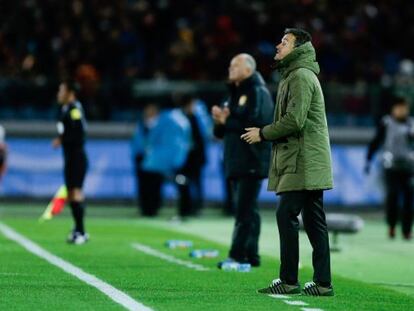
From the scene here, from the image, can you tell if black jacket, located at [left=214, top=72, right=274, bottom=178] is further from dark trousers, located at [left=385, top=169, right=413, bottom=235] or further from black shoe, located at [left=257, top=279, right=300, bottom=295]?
dark trousers, located at [left=385, top=169, right=413, bottom=235]

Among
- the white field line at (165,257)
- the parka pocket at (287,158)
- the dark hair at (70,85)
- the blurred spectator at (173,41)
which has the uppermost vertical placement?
the blurred spectator at (173,41)

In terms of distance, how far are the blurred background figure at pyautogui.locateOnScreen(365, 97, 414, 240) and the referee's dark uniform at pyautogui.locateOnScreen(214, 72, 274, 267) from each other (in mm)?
6869

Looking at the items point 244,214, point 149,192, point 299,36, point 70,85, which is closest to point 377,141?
point 70,85

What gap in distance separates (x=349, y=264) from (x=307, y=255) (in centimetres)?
117

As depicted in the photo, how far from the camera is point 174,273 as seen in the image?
45.2 ft

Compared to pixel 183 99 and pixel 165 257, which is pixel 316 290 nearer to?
pixel 165 257

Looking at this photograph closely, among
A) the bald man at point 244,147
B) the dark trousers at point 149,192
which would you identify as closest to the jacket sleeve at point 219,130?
the bald man at point 244,147

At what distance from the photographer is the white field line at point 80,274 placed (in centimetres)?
1072

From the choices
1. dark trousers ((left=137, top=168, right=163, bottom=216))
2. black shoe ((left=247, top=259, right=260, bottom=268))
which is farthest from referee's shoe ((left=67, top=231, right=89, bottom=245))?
dark trousers ((left=137, top=168, right=163, bottom=216))

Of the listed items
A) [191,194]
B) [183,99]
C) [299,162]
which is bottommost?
[191,194]

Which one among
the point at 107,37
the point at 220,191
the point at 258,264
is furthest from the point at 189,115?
the point at 258,264

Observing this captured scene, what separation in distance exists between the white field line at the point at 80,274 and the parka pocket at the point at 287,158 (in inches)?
66.6

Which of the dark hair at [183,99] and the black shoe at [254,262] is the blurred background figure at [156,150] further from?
the black shoe at [254,262]

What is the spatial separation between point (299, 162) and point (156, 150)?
1431 centimetres
